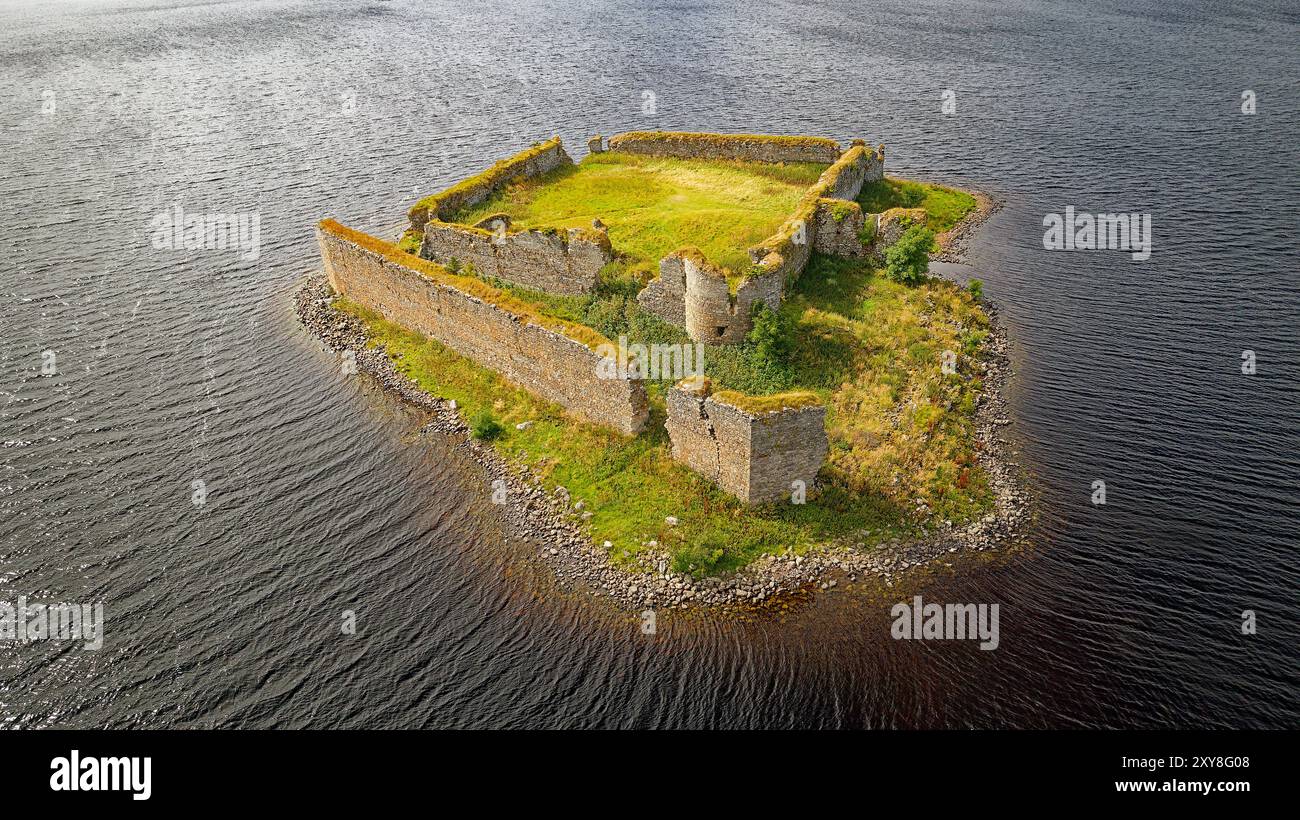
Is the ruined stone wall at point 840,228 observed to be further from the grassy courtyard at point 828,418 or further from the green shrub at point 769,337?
the green shrub at point 769,337

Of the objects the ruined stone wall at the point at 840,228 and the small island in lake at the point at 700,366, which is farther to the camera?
the ruined stone wall at the point at 840,228

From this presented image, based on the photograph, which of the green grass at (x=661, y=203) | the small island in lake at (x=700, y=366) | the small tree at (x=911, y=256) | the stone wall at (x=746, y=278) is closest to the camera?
the small island in lake at (x=700, y=366)

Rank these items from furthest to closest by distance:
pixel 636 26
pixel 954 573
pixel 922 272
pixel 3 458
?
1. pixel 636 26
2. pixel 922 272
3. pixel 3 458
4. pixel 954 573

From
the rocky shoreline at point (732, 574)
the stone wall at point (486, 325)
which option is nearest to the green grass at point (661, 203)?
the stone wall at point (486, 325)

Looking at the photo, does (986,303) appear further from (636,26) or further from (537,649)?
(636,26)

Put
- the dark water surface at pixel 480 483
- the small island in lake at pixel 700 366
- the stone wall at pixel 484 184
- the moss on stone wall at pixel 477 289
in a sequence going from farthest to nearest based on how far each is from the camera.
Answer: the stone wall at pixel 484 184, the moss on stone wall at pixel 477 289, the small island in lake at pixel 700 366, the dark water surface at pixel 480 483
